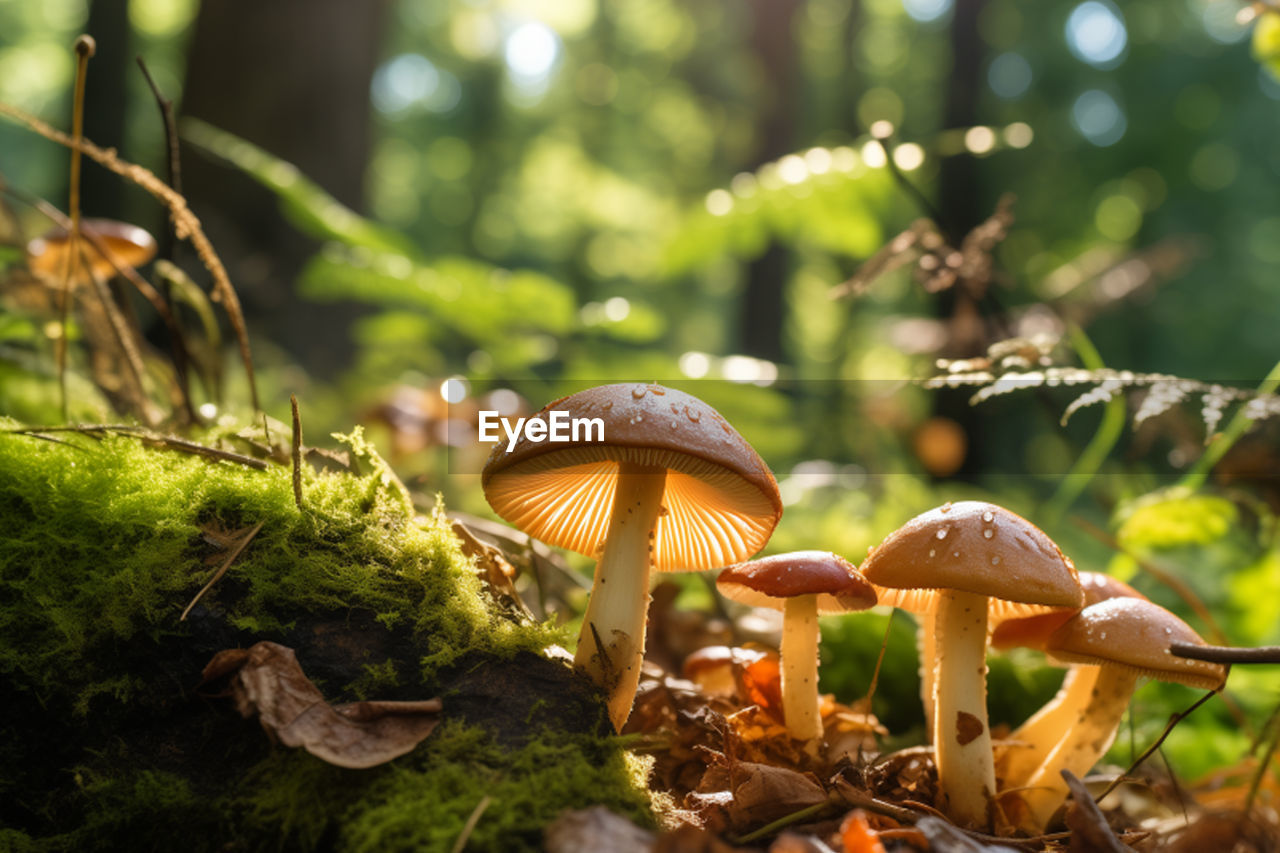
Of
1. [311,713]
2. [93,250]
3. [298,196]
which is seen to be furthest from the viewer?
[298,196]

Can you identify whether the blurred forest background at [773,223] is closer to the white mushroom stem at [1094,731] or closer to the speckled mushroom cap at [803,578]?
the white mushroom stem at [1094,731]

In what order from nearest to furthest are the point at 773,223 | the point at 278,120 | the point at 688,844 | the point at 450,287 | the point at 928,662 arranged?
the point at 688,844
the point at 928,662
the point at 450,287
the point at 773,223
the point at 278,120

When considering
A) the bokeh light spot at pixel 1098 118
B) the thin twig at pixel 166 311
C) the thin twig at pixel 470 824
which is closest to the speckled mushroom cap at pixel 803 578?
the thin twig at pixel 470 824

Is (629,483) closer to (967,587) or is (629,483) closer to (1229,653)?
(967,587)

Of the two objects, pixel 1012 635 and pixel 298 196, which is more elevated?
pixel 298 196

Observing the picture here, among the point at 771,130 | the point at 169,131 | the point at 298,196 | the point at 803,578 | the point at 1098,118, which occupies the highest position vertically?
the point at 1098,118

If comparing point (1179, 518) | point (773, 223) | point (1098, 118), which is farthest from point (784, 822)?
point (1098, 118)
